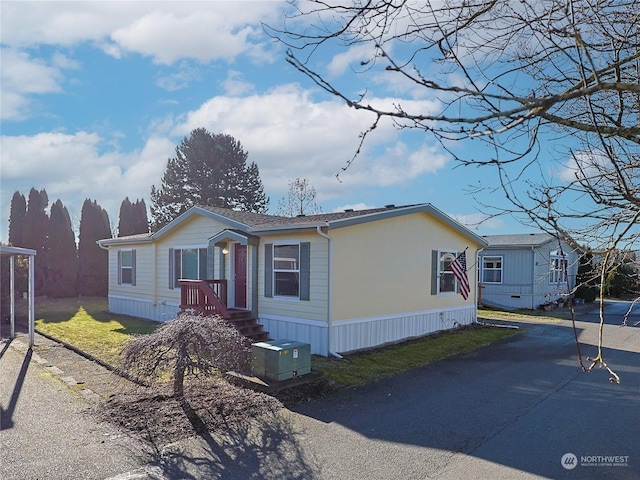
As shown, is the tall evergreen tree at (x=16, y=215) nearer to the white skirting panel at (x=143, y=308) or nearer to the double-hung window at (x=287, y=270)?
the white skirting panel at (x=143, y=308)

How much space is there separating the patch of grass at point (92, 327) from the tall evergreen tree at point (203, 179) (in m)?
14.9

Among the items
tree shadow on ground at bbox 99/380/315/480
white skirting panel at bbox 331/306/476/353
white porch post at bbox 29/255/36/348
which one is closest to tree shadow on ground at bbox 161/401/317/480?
tree shadow on ground at bbox 99/380/315/480

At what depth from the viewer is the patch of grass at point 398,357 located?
8.27 m

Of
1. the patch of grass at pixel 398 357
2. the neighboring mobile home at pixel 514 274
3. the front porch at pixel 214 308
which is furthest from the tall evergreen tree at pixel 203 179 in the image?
the patch of grass at pixel 398 357

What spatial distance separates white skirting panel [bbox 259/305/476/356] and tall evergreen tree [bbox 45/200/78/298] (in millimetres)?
19092

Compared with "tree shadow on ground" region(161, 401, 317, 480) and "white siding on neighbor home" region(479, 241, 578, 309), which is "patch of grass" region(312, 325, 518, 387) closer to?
"tree shadow on ground" region(161, 401, 317, 480)

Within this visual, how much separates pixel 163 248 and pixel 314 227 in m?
7.65

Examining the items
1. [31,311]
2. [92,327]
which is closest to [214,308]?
[31,311]

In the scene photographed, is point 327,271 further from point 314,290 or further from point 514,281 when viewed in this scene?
point 514,281

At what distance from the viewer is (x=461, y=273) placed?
13742 millimetres

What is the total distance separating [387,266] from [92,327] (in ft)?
31.8

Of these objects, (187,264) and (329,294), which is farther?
(187,264)

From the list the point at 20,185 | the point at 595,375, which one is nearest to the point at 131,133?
the point at 595,375

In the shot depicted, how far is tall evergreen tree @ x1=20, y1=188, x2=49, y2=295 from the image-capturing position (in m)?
24.6
